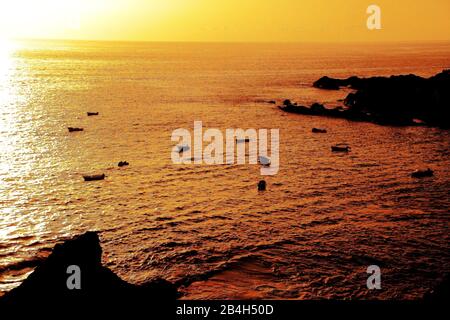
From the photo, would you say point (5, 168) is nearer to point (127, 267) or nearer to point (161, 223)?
point (161, 223)

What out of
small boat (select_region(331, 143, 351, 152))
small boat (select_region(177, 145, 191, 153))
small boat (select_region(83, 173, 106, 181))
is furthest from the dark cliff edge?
small boat (select_region(83, 173, 106, 181))

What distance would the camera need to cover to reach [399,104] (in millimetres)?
61375

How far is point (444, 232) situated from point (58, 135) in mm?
40800

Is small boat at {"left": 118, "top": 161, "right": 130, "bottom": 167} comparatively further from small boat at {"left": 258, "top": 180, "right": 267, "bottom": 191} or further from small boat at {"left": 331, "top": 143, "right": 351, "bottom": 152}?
small boat at {"left": 331, "top": 143, "right": 351, "bottom": 152}

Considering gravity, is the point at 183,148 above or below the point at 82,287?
above

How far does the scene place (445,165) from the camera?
36.7m

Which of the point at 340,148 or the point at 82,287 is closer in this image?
the point at 82,287

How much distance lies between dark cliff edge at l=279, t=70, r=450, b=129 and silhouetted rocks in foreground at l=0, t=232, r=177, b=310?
48313 millimetres

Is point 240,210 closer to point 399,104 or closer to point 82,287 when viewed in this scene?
point 82,287

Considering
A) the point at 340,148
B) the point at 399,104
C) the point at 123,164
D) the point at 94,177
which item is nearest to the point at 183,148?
the point at 123,164

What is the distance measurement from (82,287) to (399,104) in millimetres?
58196

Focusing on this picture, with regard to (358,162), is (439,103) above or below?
above
